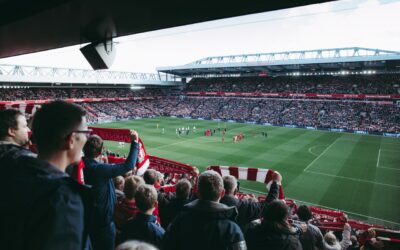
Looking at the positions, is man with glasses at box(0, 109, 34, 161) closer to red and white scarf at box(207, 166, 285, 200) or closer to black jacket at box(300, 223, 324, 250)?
black jacket at box(300, 223, 324, 250)

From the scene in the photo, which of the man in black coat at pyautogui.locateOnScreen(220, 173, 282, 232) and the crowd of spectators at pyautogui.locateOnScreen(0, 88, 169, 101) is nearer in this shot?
the man in black coat at pyautogui.locateOnScreen(220, 173, 282, 232)

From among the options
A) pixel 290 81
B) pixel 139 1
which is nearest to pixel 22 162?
pixel 139 1

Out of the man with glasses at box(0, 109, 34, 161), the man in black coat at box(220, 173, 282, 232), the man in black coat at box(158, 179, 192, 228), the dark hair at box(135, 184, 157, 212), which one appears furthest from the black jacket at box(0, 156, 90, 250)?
the man in black coat at box(220, 173, 282, 232)

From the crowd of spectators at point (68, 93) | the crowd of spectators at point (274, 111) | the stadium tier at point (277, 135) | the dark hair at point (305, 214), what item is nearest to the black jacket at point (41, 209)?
the stadium tier at point (277, 135)

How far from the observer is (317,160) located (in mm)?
23938

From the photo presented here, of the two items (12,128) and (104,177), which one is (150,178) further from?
(12,128)

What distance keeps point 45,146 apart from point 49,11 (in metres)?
2.77

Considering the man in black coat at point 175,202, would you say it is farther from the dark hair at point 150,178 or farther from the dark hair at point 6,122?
the dark hair at point 6,122

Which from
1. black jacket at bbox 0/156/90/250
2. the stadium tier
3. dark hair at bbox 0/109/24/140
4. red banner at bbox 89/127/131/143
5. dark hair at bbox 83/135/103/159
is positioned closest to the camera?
black jacket at bbox 0/156/90/250

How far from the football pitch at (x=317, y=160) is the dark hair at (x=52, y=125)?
16050 mm

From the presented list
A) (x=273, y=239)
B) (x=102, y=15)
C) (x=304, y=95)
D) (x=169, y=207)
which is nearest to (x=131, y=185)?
(x=169, y=207)

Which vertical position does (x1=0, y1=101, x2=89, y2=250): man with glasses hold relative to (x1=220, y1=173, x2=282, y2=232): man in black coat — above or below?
above

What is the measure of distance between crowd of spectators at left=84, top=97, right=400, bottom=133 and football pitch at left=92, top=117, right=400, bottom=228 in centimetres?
756

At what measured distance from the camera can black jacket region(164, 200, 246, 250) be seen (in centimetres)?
240
